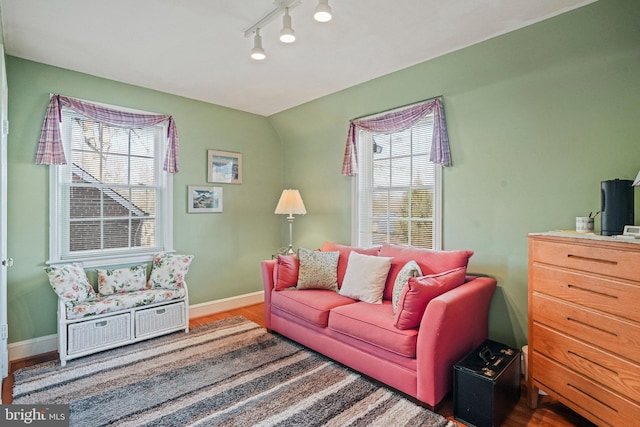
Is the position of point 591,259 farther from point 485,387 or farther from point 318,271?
point 318,271

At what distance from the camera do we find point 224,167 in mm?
4246

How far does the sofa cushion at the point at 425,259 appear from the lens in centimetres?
264

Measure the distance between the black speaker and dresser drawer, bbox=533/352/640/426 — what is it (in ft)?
2.73

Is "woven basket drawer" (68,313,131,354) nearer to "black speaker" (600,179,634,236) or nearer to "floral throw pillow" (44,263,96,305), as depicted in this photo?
"floral throw pillow" (44,263,96,305)

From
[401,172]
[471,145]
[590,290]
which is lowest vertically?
[590,290]

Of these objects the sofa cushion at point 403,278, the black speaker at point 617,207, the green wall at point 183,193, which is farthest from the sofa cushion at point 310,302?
the black speaker at point 617,207

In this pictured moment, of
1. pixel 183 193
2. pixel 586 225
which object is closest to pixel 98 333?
pixel 183 193

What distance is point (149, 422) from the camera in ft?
6.63

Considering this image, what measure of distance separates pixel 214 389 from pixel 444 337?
163cm

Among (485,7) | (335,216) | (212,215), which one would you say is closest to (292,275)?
(335,216)

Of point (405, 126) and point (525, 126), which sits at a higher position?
point (405, 126)

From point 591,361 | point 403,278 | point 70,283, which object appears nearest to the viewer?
point 591,361

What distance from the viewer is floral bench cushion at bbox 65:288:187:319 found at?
2844 millimetres

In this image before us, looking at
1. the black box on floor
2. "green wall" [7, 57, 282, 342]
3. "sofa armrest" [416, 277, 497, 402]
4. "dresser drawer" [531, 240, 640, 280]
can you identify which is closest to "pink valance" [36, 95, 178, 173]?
"green wall" [7, 57, 282, 342]
